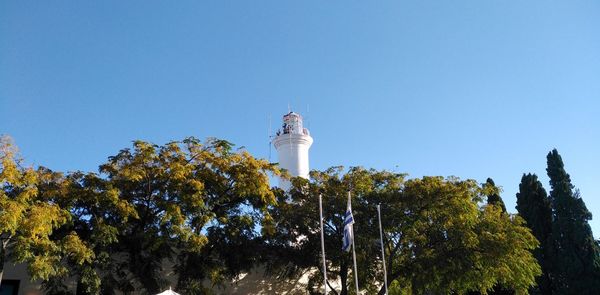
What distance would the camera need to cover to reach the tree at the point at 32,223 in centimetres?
1714

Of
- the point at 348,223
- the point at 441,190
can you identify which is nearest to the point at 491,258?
the point at 441,190

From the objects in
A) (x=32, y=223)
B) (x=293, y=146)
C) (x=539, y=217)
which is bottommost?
(x=32, y=223)

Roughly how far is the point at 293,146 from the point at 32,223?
2134cm

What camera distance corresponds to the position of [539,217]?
112ft

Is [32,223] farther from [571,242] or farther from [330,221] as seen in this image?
[571,242]

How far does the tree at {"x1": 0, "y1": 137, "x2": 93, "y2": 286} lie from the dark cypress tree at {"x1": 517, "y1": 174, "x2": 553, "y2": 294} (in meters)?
25.5

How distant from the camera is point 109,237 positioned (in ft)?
64.4

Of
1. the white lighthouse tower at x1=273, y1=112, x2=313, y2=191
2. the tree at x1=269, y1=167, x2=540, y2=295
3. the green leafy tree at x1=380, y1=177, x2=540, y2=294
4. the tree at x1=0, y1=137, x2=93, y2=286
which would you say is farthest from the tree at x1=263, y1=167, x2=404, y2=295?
the white lighthouse tower at x1=273, y1=112, x2=313, y2=191

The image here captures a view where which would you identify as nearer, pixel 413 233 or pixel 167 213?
pixel 167 213

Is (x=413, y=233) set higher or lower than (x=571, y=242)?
lower

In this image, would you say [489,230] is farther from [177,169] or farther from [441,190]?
[177,169]

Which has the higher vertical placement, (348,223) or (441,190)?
(441,190)

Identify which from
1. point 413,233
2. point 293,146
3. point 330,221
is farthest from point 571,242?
point 293,146

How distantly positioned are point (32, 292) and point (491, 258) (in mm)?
19482
